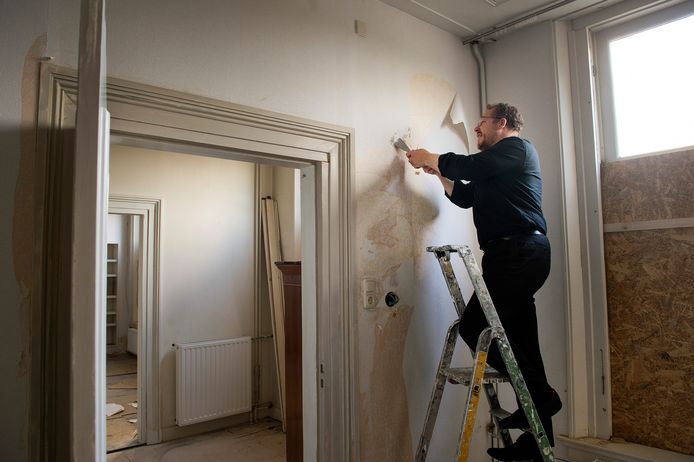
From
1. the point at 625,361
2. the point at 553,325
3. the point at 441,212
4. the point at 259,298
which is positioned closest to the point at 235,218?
the point at 259,298

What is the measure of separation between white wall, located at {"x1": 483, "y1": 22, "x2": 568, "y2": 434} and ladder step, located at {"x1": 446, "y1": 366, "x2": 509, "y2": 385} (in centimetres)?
74

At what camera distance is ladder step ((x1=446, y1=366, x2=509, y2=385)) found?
1.78 m

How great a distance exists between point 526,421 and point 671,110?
1.75 metres

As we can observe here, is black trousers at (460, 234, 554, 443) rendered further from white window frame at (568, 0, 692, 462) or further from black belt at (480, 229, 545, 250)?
white window frame at (568, 0, 692, 462)

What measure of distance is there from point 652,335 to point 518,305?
95cm

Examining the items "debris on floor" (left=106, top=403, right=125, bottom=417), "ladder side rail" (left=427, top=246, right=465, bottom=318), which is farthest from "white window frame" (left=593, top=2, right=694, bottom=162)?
"debris on floor" (left=106, top=403, right=125, bottom=417)

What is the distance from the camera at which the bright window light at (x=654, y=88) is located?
2264 mm

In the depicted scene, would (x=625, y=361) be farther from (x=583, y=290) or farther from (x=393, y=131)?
(x=393, y=131)

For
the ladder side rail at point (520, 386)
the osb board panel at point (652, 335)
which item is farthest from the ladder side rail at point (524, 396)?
the osb board panel at point (652, 335)

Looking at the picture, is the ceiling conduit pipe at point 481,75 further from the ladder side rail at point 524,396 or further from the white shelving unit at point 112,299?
the white shelving unit at point 112,299

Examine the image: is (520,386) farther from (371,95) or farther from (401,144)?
(371,95)

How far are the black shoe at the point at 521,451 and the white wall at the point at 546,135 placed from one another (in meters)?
0.72

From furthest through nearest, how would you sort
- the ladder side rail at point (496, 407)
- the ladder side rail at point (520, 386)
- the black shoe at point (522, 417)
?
the ladder side rail at point (496, 407) → the black shoe at point (522, 417) → the ladder side rail at point (520, 386)

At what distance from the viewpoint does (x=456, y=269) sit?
8.21 feet
